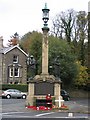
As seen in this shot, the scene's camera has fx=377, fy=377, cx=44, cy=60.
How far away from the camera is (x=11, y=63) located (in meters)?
68.9

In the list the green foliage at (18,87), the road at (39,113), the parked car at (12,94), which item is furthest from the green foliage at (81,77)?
the road at (39,113)

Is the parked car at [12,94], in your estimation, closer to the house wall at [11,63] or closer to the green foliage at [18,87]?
the green foliage at [18,87]

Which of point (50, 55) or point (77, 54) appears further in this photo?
point (77, 54)

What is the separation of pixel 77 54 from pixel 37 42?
793cm

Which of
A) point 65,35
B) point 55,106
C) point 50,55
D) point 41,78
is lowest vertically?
point 55,106

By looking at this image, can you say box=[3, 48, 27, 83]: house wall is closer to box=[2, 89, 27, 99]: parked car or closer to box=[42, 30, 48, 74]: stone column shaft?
box=[2, 89, 27, 99]: parked car

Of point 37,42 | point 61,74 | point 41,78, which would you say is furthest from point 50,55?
point 41,78

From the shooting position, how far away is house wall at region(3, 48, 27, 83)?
2650 inches

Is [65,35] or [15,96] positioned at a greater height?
[65,35]

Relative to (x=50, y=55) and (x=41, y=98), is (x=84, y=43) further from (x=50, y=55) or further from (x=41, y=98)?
(x=41, y=98)

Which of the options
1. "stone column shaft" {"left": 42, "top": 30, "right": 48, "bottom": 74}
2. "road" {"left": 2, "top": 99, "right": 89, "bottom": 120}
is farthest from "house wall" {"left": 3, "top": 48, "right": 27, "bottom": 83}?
"road" {"left": 2, "top": 99, "right": 89, "bottom": 120}

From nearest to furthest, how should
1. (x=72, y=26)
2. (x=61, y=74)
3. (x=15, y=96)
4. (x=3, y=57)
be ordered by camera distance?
1. (x=15, y=96)
2. (x=61, y=74)
3. (x=3, y=57)
4. (x=72, y=26)

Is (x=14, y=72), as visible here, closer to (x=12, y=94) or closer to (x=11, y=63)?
(x=11, y=63)

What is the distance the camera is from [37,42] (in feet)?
231
